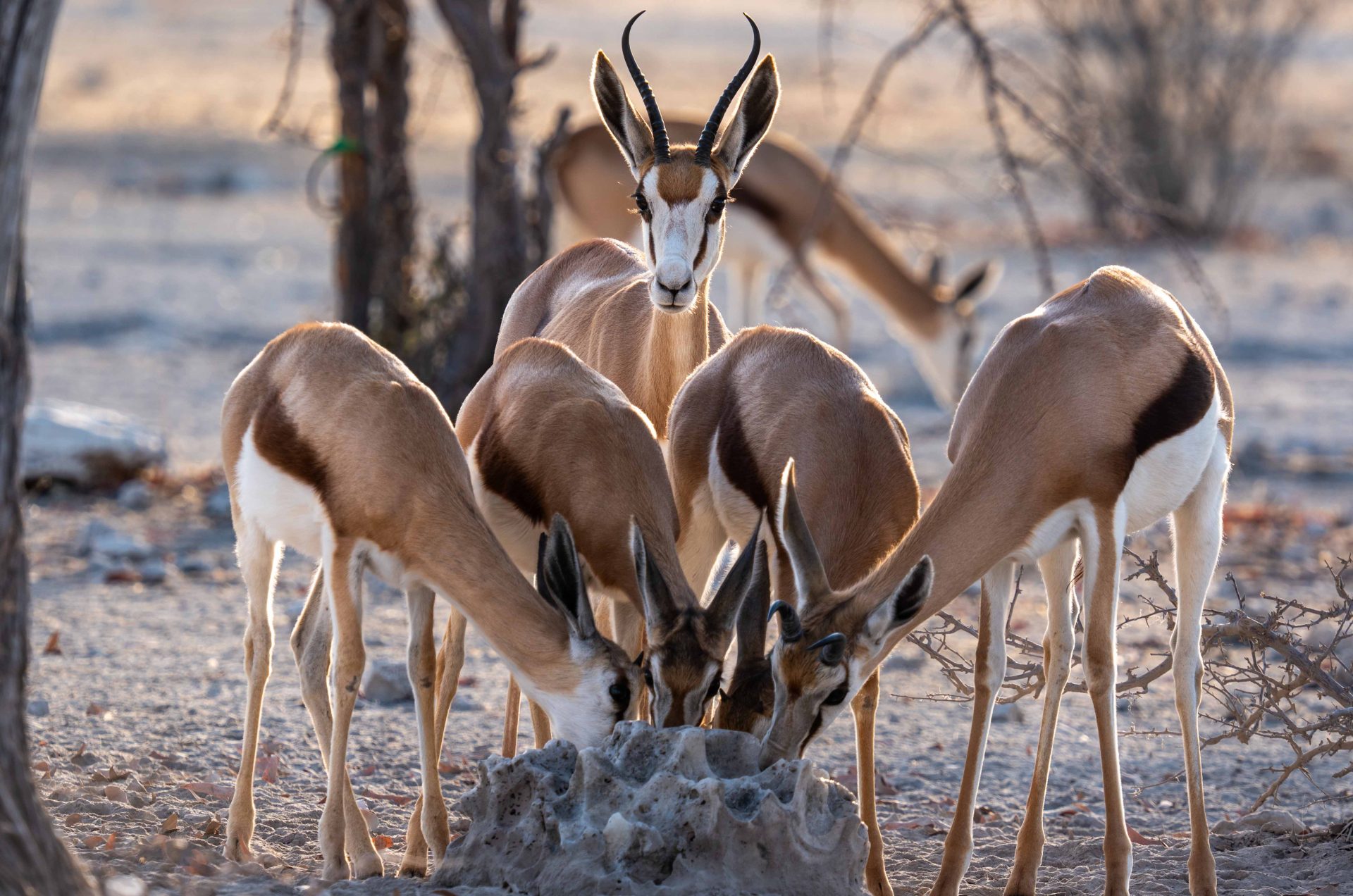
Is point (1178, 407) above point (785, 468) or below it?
above

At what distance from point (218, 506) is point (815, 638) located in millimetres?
6156

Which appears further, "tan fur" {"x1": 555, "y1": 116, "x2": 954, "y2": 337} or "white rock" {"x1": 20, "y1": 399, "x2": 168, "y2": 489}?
"tan fur" {"x1": 555, "y1": 116, "x2": 954, "y2": 337}

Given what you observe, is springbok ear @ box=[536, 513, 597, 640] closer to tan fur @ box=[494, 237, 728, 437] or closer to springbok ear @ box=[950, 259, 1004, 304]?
tan fur @ box=[494, 237, 728, 437]

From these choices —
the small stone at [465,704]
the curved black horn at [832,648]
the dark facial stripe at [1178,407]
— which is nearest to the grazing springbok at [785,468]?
the curved black horn at [832,648]

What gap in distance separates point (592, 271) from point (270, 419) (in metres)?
2.42

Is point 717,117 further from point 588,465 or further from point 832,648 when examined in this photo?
point 832,648

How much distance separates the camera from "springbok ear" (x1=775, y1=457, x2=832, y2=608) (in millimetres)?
4430

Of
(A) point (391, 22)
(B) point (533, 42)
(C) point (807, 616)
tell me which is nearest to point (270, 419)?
(C) point (807, 616)

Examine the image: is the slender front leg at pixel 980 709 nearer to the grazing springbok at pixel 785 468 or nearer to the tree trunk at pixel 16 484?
the grazing springbok at pixel 785 468

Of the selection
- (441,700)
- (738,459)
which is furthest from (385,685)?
(738,459)

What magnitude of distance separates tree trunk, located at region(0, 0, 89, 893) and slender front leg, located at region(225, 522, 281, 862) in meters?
1.42

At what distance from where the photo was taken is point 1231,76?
22.5 meters

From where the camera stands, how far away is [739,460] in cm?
523

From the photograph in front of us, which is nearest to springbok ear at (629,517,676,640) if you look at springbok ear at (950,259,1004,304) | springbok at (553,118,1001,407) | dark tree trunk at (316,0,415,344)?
dark tree trunk at (316,0,415,344)
